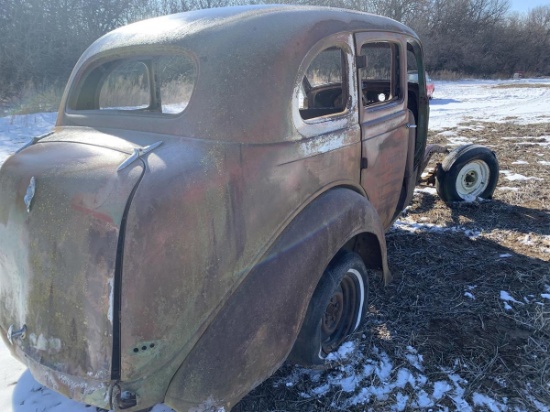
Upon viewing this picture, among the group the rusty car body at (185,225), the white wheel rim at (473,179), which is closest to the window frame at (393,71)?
the rusty car body at (185,225)

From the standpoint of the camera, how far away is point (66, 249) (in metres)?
1.86

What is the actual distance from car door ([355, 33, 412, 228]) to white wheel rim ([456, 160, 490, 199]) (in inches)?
73.5

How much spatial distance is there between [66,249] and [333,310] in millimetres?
1662

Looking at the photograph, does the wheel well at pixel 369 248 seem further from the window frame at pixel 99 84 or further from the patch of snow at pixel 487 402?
the window frame at pixel 99 84

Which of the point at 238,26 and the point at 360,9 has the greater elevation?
Result: the point at 360,9

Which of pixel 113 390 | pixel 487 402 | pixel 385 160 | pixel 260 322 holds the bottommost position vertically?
pixel 487 402

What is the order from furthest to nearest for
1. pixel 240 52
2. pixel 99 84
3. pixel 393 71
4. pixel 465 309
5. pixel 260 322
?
pixel 393 71 → pixel 465 309 → pixel 99 84 → pixel 240 52 → pixel 260 322

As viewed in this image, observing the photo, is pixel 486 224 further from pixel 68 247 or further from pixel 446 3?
pixel 446 3

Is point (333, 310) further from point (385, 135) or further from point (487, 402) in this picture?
point (385, 135)

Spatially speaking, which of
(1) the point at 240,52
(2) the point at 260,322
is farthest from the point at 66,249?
(1) the point at 240,52

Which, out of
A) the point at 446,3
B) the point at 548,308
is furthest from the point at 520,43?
the point at 548,308

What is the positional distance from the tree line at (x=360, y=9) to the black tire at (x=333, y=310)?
15332 millimetres

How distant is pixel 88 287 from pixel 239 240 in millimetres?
680

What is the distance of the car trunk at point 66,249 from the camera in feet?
5.90
